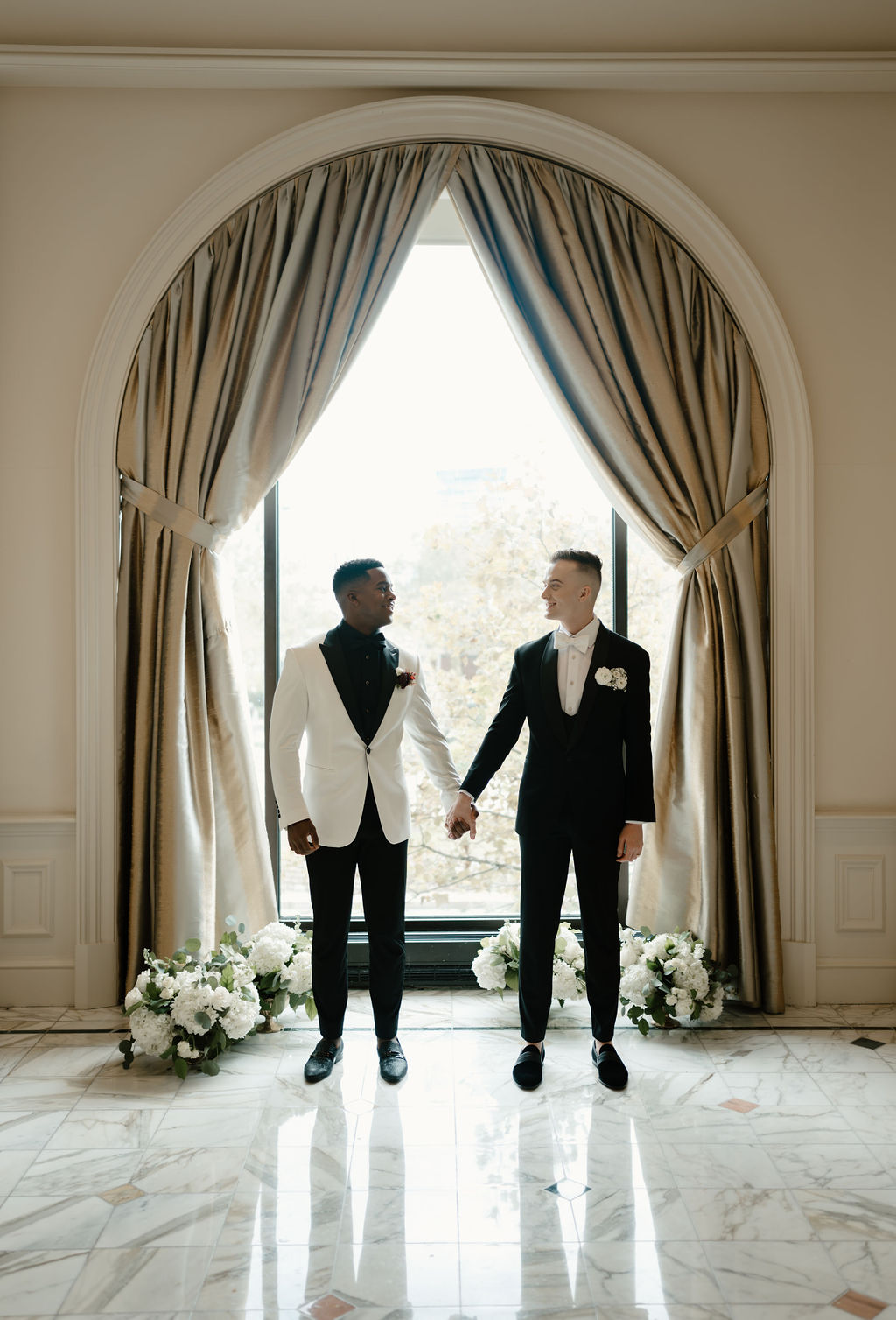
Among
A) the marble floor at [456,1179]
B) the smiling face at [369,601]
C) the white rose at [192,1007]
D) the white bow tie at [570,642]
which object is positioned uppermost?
the smiling face at [369,601]

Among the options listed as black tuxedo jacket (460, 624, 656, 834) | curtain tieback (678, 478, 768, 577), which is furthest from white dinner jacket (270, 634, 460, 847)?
curtain tieback (678, 478, 768, 577)

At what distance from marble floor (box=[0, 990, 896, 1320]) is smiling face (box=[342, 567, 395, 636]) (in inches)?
55.5

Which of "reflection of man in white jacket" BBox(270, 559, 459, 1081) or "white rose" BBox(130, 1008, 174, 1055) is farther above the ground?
"reflection of man in white jacket" BBox(270, 559, 459, 1081)

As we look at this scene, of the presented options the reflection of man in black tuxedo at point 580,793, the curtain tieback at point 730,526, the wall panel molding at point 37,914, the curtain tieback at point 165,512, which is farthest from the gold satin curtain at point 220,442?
the curtain tieback at point 730,526

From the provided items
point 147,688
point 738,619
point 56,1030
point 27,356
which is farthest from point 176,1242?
point 27,356

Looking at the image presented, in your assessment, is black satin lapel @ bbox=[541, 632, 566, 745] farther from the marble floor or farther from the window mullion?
the window mullion

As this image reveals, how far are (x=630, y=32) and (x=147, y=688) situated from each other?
2884 mm

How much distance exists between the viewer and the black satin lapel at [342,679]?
3043mm

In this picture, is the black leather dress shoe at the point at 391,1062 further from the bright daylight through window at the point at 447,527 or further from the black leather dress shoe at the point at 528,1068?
the bright daylight through window at the point at 447,527

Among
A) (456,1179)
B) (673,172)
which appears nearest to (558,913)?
(456,1179)

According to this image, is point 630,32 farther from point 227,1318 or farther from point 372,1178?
point 227,1318

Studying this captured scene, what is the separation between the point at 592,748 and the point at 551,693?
21cm

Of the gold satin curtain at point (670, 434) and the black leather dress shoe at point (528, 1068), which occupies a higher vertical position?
the gold satin curtain at point (670, 434)

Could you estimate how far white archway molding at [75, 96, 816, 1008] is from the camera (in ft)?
12.0
